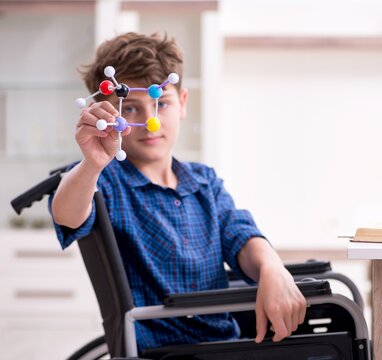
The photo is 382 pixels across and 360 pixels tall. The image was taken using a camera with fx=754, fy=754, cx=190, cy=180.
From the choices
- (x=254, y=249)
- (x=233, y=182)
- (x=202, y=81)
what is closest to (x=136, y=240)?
(x=254, y=249)

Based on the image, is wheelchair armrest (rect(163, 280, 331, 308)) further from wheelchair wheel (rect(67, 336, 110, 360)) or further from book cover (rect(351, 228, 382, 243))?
wheelchair wheel (rect(67, 336, 110, 360))

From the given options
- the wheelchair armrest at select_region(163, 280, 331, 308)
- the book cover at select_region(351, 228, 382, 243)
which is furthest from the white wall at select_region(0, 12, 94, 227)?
the book cover at select_region(351, 228, 382, 243)

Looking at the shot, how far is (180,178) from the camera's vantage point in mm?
1522

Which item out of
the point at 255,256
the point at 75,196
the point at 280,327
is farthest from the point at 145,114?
the point at 280,327

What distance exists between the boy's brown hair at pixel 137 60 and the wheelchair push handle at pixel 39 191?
0.70 ft

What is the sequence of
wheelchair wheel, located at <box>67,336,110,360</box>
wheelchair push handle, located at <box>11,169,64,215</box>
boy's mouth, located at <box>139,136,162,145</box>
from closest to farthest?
wheelchair push handle, located at <box>11,169,64,215</box> < boy's mouth, located at <box>139,136,162,145</box> < wheelchair wheel, located at <box>67,336,110,360</box>

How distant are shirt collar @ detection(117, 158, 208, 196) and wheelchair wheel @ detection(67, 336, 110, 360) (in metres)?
0.42

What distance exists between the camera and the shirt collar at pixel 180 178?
56.2 inches

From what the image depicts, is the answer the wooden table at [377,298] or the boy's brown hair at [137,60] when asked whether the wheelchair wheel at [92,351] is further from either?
the wooden table at [377,298]

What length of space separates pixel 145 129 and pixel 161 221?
0.18m

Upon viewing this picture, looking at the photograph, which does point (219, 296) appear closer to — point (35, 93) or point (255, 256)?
point (255, 256)

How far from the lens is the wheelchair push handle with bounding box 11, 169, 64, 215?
4.17 ft

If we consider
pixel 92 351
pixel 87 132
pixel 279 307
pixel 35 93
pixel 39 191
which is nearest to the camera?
pixel 87 132

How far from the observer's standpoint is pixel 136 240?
53.8 inches
